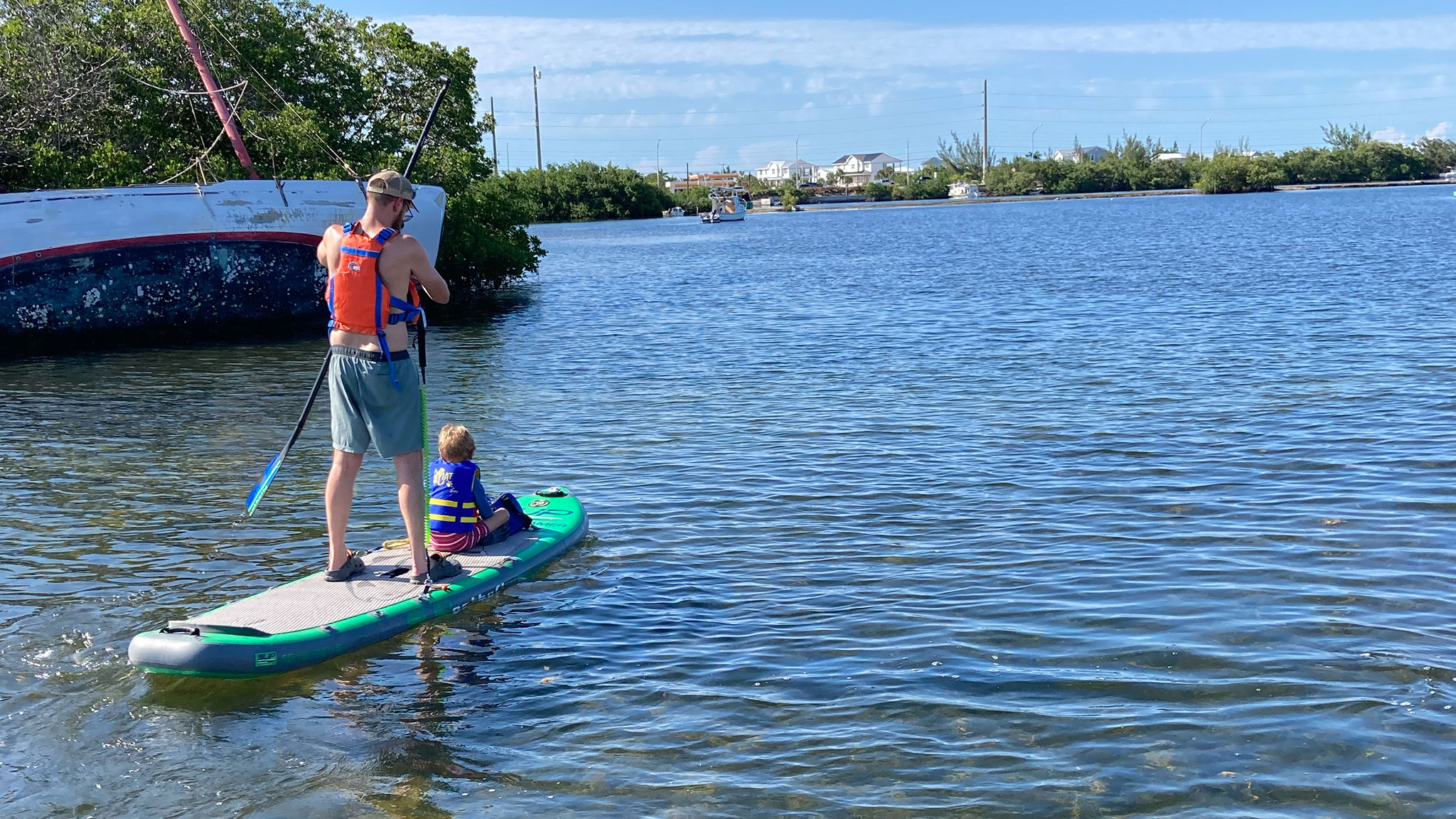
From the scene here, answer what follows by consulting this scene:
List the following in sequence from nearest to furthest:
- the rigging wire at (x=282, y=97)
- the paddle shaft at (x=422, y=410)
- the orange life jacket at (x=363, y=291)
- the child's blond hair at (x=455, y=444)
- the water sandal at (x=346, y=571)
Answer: the orange life jacket at (x=363, y=291)
the paddle shaft at (x=422, y=410)
the water sandal at (x=346, y=571)
the child's blond hair at (x=455, y=444)
the rigging wire at (x=282, y=97)

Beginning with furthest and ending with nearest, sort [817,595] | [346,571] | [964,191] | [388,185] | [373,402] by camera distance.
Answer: [964,191] < [817,595] < [346,571] < [373,402] < [388,185]

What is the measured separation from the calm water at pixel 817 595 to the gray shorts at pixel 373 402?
1198 mm

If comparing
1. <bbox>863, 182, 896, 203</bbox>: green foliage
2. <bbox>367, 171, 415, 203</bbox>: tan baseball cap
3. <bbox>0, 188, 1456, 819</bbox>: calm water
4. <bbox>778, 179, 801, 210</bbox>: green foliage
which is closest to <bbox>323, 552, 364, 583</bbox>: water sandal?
<bbox>0, 188, 1456, 819</bbox>: calm water

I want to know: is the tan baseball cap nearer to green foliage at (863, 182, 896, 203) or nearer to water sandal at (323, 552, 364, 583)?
water sandal at (323, 552, 364, 583)

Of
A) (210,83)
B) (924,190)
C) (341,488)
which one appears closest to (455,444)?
(341,488)

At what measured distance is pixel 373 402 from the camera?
690 centimetres

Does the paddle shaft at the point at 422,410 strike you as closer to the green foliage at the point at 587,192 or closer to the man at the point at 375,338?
the man at the point at 375,338

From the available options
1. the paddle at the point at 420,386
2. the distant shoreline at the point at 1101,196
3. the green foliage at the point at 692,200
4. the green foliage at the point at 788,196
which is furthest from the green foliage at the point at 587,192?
the paddle at the point at 420,386

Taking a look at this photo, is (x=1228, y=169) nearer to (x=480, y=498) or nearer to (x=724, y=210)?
(x=724, y=210)

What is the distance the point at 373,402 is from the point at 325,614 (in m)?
1.21

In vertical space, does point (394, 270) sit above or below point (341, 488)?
above

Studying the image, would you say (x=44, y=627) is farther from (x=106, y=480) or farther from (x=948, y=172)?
(x=948, y=172)

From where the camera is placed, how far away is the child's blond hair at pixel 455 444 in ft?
25.7

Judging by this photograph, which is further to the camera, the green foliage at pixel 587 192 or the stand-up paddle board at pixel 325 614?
the green foliage at pixel 587 192
